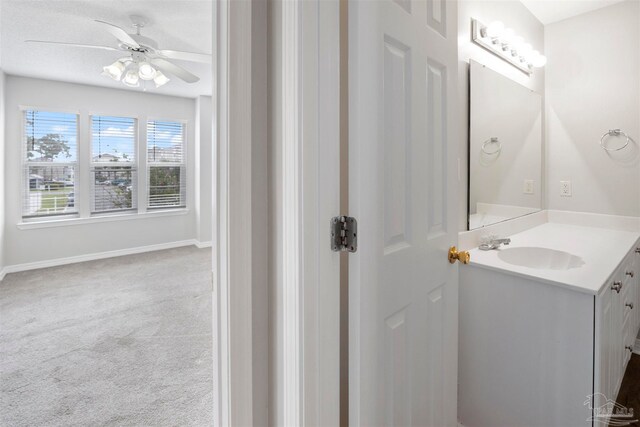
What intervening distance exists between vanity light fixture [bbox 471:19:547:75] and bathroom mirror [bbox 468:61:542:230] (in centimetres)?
13

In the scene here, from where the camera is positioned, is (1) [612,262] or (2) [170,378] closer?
(1) [612,262]

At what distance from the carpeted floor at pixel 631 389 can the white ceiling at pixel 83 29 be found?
3576mm

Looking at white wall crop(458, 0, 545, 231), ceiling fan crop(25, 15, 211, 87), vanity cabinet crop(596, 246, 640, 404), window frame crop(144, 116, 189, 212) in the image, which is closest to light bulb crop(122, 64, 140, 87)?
ceiling fan crop(25, 15, 211, 87)

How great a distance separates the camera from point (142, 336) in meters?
2.75

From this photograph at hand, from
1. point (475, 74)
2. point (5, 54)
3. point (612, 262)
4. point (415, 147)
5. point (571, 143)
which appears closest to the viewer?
point (415, 147)

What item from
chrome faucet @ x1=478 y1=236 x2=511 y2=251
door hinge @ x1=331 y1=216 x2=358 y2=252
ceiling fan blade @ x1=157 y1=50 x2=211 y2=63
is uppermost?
ceiling fan blade @ x1=157 y1=50 x2=211 y2=63

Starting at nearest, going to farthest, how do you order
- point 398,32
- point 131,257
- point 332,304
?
point 332,304, point 398,32, point 131,257

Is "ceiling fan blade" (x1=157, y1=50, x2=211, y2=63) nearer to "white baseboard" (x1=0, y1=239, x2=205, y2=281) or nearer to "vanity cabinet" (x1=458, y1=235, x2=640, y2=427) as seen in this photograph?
"vanity cabinet" (x1=458, y1=235, x2=640, y2=427)

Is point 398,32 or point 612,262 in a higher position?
point 398,32

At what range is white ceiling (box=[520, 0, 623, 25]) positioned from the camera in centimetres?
234

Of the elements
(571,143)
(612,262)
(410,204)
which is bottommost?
(612,262)

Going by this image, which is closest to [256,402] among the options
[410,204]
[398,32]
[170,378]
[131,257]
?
[410,204]

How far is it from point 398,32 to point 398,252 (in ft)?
2.17

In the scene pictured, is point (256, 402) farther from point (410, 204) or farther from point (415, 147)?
point (415, 147)
